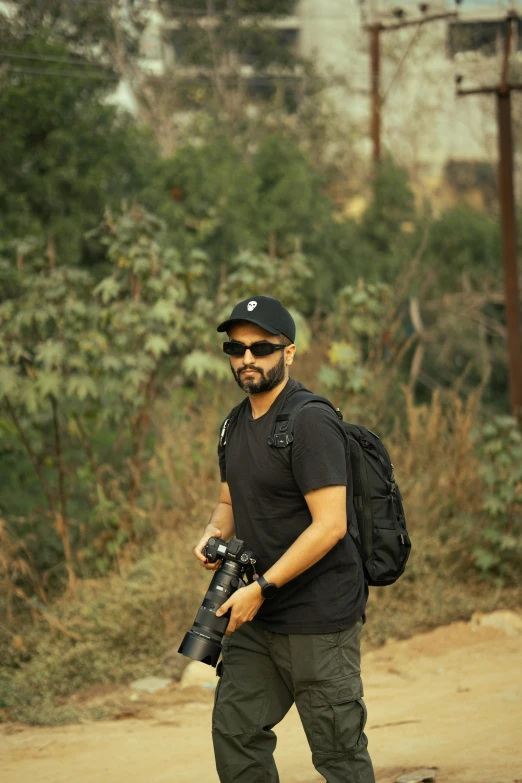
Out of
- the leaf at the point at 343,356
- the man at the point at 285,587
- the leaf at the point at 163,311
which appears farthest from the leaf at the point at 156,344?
the man at the point at 285,587

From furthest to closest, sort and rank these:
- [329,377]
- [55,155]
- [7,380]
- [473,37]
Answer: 1. [473,37]
2. [55,155]
3. [329,377]
4. [7,380]

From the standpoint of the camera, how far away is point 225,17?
23.0 m

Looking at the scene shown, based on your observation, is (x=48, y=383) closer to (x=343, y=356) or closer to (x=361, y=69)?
(x=343, y=356)

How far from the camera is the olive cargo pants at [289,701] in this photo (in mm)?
3240

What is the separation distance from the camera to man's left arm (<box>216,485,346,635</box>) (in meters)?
3.14

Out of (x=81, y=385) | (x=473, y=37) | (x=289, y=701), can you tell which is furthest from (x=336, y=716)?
(x=473, y=37)

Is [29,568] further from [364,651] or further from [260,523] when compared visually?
[260,523]

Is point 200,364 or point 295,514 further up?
point 200,364

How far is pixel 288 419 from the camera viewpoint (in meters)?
3.27

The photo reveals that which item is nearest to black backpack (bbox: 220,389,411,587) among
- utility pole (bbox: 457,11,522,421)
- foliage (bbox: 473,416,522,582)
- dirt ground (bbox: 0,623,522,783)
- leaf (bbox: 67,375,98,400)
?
dirt ground (bbox: 0,623,522,783)

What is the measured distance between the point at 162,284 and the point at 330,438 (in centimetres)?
444

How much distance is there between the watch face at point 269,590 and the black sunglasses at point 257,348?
735 millimetres

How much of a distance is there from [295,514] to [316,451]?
250 millimetres

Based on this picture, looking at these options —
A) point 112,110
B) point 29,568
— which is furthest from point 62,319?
point 112,110
